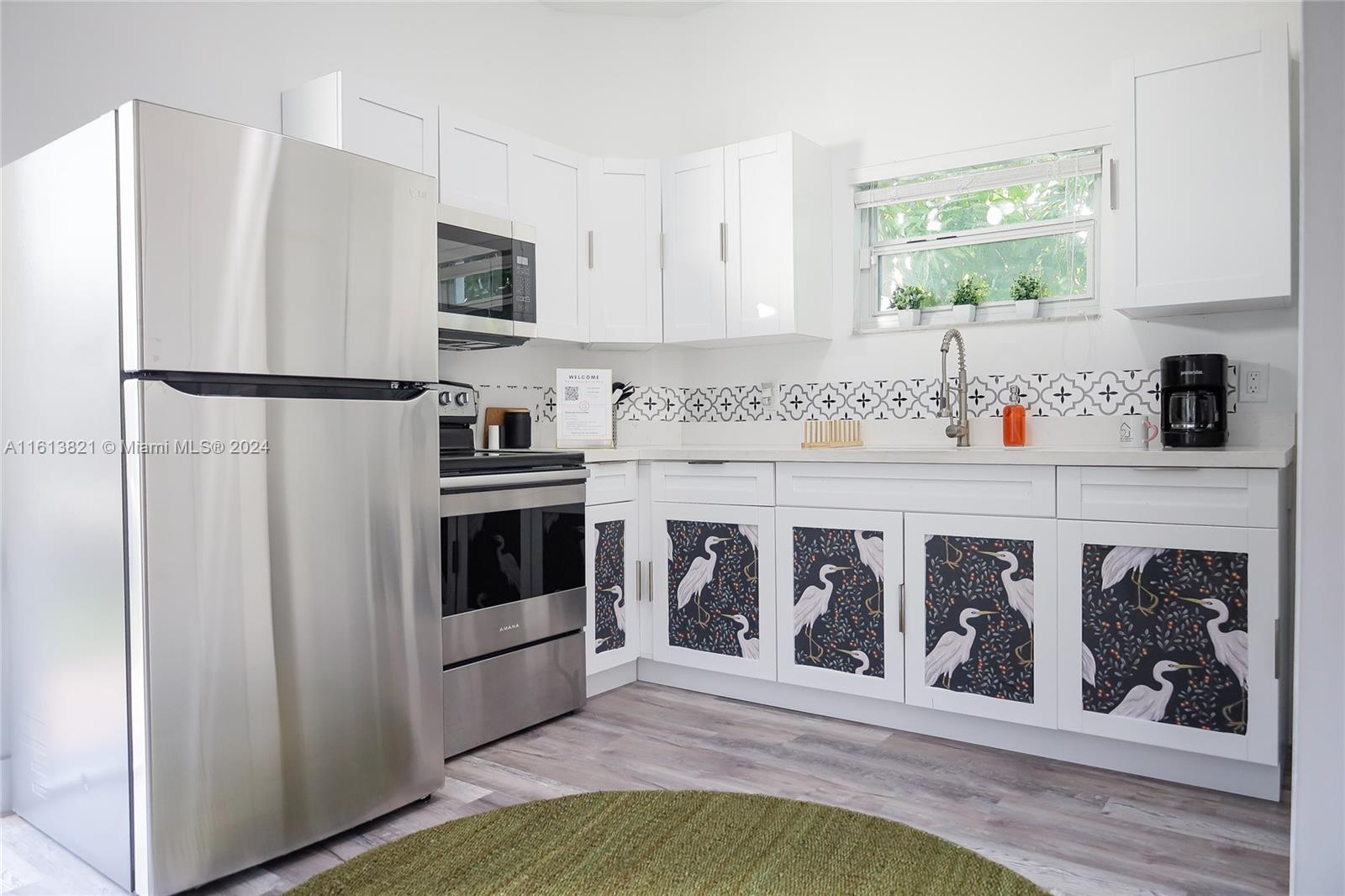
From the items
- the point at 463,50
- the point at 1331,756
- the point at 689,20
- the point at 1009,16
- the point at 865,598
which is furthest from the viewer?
the point at 689,20

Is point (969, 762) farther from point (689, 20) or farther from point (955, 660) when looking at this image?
point (689, 20)

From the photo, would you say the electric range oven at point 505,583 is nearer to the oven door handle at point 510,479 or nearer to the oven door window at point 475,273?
the oven door handle at point 510,479

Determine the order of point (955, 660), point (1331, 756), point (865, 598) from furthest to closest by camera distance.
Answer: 1. point (865, 598)
2. point (955, 660)
3. point (1331, 756)

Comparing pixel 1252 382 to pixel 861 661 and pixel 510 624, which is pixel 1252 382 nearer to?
pixel 861 661

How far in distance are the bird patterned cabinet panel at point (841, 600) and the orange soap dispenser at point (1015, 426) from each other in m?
0.62

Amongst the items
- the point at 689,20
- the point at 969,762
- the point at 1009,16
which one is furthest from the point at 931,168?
the point at 969,762

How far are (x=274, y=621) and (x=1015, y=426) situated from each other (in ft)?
7.88

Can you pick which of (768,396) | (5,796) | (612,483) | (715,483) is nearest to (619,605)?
(612,483)

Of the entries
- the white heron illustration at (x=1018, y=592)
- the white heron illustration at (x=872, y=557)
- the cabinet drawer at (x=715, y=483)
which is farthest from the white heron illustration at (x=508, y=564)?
the white heron illustration at (x=1018, y=592)

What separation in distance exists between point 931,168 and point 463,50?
1.88m

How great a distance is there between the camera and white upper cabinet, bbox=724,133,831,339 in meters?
3.44

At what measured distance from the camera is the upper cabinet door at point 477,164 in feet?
9.98

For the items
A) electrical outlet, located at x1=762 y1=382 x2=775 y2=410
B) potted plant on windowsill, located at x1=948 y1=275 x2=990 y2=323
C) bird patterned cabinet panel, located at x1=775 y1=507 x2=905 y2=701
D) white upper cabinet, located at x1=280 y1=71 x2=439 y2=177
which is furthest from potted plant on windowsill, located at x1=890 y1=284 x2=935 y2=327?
white upper cabinet, located at x1=280 y1=71 x2=439 y2=177

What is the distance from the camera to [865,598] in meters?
2.88
